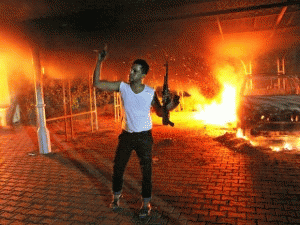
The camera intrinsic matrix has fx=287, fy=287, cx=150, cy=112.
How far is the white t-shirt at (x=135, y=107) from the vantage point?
338cm

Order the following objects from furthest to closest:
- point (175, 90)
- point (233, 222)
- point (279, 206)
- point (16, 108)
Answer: point (175, 90) < point (16, 108) < point (279, 206) < point (233, 222)

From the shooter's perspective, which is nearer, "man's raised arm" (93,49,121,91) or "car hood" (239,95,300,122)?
"man's raised arm" (93,49,121,91)

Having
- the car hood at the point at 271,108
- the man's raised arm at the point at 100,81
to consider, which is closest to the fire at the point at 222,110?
the car hood at the point at 271,108

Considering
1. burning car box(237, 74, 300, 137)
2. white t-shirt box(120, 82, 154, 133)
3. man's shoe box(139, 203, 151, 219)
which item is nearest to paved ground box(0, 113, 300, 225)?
man's shoe box(139, 203, 151, 219)

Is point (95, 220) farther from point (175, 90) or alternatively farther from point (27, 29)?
point (175, 90)

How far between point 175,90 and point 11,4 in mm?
11048

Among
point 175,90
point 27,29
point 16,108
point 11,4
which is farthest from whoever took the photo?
point 175,90

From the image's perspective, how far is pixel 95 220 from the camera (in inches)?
140

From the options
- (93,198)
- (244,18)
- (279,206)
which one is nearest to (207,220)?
(279,206)

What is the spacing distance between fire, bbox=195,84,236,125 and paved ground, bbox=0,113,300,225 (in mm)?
3752

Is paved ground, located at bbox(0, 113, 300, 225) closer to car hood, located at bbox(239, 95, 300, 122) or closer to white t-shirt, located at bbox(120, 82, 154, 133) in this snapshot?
car hood, located at bbox(239, 95, 300, 122)

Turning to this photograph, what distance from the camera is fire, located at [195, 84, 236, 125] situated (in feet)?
37.5

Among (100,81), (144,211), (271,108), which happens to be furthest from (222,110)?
(100,81)

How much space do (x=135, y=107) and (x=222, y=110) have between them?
10952 mm
